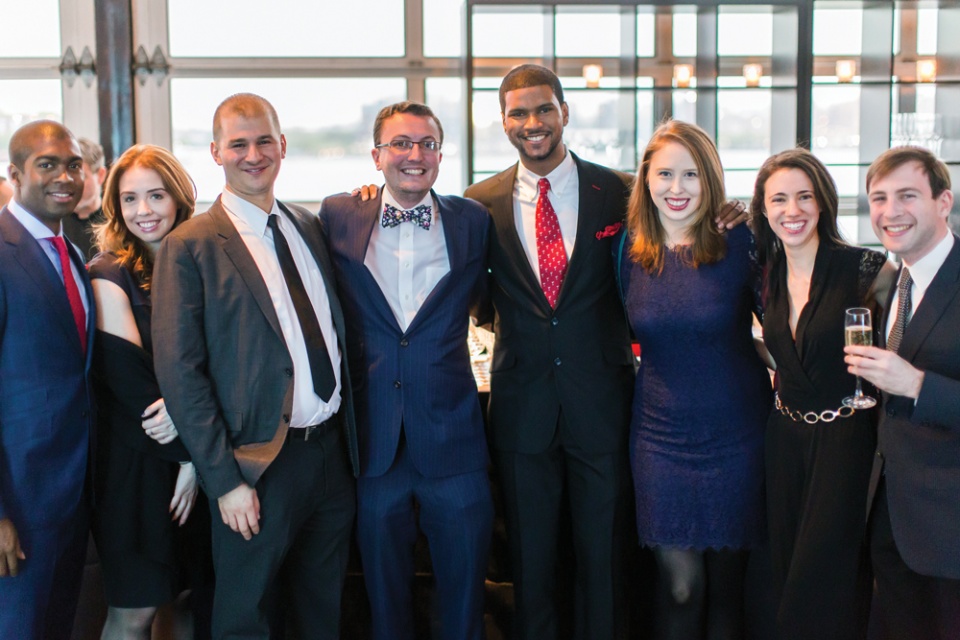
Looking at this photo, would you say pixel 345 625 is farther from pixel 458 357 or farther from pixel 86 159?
pixel 86 159

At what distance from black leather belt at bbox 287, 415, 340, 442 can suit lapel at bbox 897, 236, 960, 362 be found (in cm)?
148

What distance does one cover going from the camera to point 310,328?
8.05 ft

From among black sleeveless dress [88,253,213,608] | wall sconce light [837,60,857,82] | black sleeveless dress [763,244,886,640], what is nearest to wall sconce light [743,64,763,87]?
wall sconce light [837,60,857,82]

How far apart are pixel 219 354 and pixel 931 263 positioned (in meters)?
1.78

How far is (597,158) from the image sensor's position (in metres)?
5.56

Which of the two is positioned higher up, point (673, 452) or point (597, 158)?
point (597, 158)

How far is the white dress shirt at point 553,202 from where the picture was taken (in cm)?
281

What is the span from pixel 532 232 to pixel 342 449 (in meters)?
0.86

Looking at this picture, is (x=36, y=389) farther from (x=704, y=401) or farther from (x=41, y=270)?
(x=704, y=401)

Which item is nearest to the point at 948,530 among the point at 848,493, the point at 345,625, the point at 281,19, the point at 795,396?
the point at 848,493

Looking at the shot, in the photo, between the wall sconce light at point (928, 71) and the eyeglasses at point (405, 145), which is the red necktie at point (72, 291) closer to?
the eyeglasses at point (405, 145)

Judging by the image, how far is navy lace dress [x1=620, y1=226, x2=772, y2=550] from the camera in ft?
8.55

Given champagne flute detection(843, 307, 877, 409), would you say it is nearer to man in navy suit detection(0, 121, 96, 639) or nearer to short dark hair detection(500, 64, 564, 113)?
short dark hair detection(500, 64, 564, 113)

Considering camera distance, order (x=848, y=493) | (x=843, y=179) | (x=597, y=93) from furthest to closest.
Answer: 1. (x=843, y=179)
2. (x=597, y=93)
3. (x=848, y=493)
